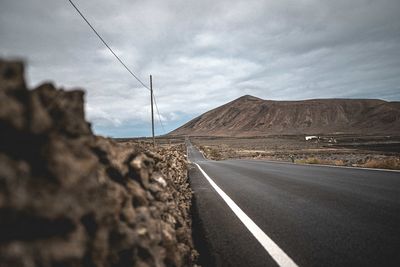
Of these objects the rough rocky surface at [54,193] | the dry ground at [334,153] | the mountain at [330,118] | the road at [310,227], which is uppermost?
the mountain at [330,118]

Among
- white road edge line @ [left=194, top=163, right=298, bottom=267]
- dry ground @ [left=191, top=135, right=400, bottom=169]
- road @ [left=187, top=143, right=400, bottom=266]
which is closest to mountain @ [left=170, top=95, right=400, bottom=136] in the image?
dry ground @ [left=191, top=135, right=400, bottom=169]

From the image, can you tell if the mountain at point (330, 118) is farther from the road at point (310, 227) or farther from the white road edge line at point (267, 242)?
the white road edge line at point (267, 242)

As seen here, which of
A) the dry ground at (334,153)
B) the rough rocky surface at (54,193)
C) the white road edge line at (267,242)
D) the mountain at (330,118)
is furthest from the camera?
the mountain at (330,118)

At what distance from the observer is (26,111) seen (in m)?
1.47

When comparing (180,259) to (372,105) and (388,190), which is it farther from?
(372,105)

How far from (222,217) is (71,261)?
4.17 metres

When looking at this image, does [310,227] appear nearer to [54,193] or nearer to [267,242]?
[267,242]

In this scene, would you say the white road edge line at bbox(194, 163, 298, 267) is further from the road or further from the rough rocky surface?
the rough rocky surface

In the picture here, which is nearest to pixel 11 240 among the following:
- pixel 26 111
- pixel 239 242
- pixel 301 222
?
pixel 26 111

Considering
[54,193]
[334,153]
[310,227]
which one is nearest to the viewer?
[54,193]

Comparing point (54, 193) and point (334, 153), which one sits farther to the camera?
point (334, 153)

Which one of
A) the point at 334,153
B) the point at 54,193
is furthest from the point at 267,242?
the point at 334,153

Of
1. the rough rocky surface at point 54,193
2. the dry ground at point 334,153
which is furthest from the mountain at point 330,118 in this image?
the rough rocky surface at point 54,193

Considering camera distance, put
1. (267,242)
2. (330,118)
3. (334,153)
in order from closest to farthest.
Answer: (267,242), (334,153), (330,118)
